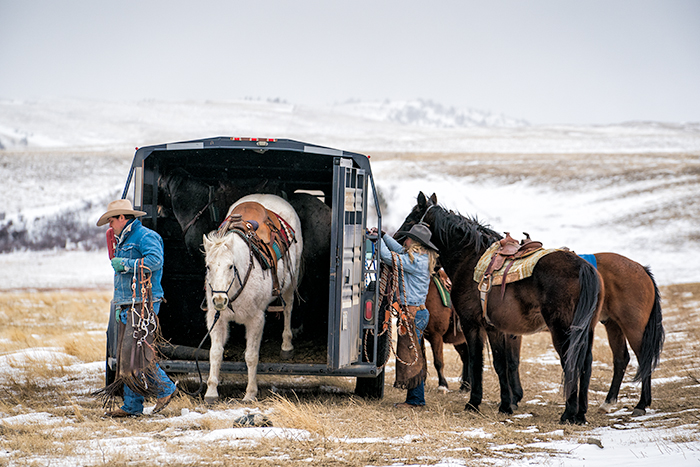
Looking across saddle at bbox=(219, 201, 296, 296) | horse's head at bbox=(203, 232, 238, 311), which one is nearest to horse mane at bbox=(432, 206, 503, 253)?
saddle at bbox=(219, 201, 296, 296)

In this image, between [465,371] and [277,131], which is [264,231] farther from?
[277,131]

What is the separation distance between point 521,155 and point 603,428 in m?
45.2

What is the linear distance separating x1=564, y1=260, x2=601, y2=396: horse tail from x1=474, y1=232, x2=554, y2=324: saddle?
1.82 ft

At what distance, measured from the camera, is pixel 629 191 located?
36.2 meters

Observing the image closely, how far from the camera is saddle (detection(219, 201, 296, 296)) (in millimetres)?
6605

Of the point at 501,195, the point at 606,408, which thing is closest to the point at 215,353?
the point at 606,408

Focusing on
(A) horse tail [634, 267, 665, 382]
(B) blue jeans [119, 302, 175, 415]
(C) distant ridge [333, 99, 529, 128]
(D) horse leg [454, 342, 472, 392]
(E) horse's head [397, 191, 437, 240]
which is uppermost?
(C) distant ridge [333, 99, 529, 128]

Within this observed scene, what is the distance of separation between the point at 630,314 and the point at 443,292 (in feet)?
7.08

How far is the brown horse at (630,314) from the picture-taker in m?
6.99

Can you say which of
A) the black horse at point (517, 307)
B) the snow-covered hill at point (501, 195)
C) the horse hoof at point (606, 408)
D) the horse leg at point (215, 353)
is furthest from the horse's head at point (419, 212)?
the snow-covered hill at point (501, 195)

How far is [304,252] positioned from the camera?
27.7 ft

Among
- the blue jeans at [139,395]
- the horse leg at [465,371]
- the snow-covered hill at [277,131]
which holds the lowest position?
the horse leg at [465,371]

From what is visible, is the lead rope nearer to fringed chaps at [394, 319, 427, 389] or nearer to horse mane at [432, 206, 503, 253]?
fringed chaps at [394, 319, 427, 389]

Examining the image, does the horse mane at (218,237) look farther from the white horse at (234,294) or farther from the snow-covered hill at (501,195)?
the snow-covered hill at (501,195)
